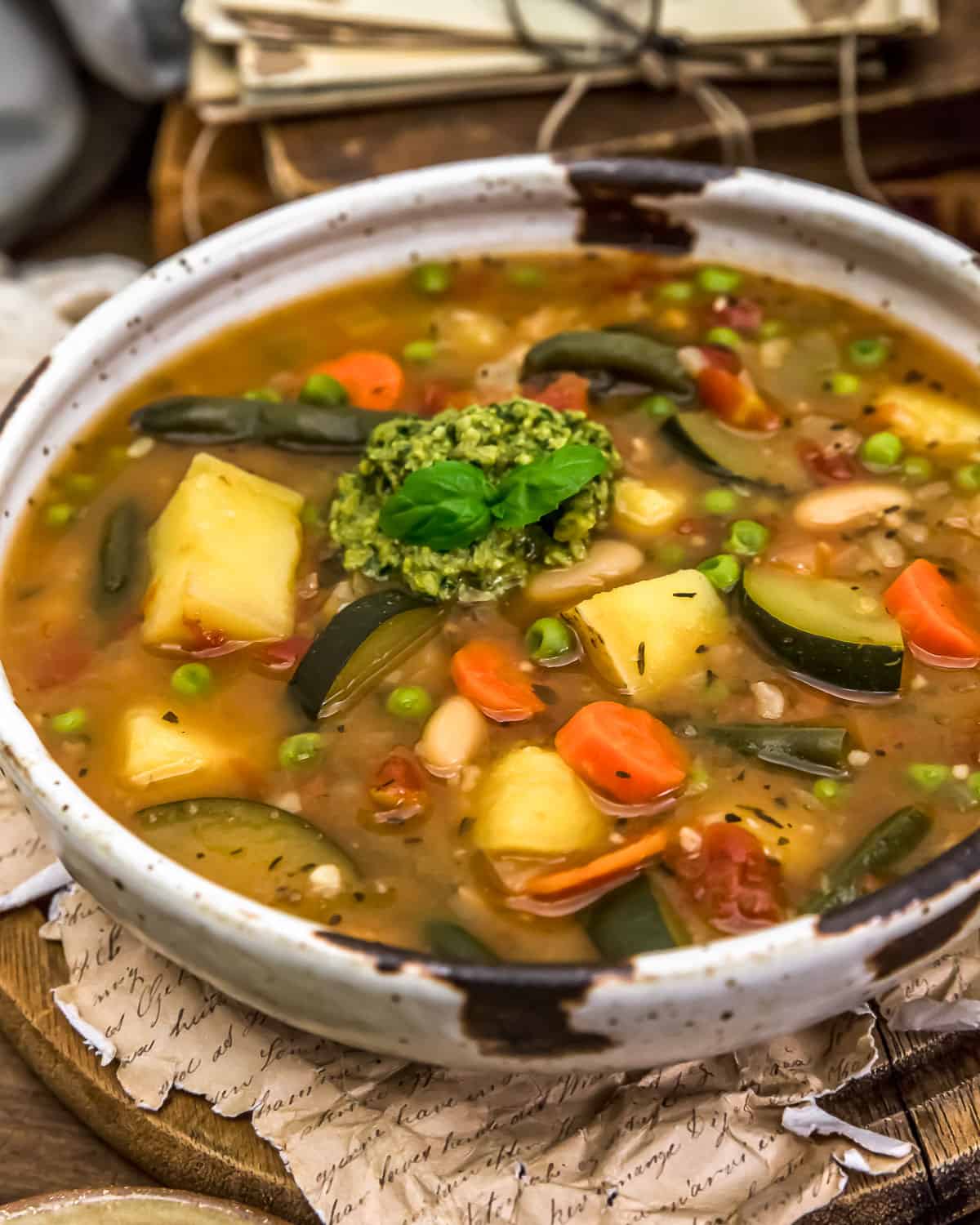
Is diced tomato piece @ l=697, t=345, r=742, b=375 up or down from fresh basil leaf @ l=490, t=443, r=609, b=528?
down

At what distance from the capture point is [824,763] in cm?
272

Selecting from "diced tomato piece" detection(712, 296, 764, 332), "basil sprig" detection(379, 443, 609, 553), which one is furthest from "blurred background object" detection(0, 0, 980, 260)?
"basil sprig" detection(379, 443, 609, 553)

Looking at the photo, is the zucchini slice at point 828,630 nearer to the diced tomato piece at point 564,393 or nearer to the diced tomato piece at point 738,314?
the diced tomato piece at point 564,393

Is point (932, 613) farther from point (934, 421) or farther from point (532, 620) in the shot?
point (532, 620)

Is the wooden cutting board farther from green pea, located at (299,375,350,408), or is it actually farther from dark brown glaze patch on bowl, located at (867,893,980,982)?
green pea, located at (299,375,350,408)

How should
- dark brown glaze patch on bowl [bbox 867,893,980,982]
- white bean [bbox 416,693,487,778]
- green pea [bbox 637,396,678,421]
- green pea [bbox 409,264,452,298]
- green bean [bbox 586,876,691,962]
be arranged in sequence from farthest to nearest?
green pea [bbox 409,264,452,298]
green pea [bbox 637,396,678,421]
white bean [bbox 416,693,487,778]
green bean [bbox 586,876,691,962]
dark brown glaze patch on bowl [bbox 867,893,980,982]

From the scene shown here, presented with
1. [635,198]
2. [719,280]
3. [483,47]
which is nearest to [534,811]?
[719,280]

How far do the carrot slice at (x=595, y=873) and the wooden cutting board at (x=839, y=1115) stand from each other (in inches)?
24.6

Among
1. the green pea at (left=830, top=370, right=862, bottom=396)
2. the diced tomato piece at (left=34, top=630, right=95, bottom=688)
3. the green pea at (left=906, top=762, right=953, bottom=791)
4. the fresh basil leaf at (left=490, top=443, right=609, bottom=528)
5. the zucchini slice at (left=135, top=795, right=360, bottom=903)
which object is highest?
the fresh basil leaf at (left=490, top=443, right=609, bottom=528)

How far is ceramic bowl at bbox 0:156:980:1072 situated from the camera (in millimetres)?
2143

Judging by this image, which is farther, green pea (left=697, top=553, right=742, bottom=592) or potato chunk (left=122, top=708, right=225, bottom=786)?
green pea (left=697, top=553, right=742, bottom=592)

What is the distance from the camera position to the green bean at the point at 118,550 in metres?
3.17

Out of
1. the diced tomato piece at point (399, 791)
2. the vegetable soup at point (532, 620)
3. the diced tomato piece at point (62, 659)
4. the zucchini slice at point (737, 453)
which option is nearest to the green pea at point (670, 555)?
the vegetable soup at point (532, 620)

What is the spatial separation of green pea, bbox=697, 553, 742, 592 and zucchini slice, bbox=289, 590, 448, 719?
626mm
